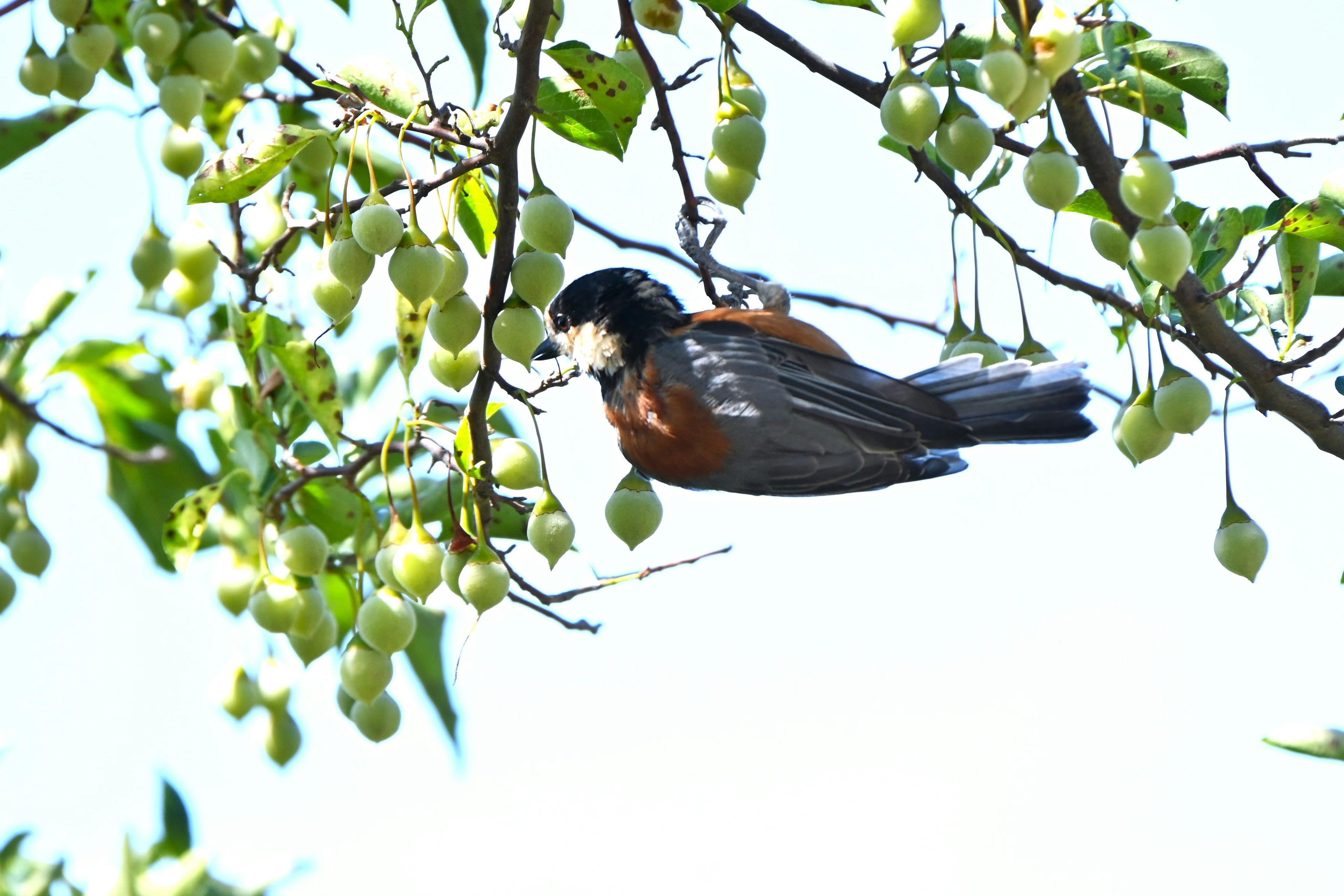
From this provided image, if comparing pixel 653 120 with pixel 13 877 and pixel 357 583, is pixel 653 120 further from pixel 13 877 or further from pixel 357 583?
pixel 13 877

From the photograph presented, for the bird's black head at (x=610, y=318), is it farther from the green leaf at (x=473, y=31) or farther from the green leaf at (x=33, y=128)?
the green leaf at (x=33, y=128)

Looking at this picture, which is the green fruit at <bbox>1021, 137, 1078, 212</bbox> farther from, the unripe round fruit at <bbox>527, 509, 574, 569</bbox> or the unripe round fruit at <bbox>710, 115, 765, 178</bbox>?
the unripe round fruit at <bbox>527, 509, 574, 569</bbox>

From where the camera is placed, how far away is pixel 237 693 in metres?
2.72

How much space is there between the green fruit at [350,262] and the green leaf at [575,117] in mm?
321

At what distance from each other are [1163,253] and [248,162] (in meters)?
1.24

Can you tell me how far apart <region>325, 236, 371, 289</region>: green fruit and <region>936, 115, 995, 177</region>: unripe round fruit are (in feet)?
2.68

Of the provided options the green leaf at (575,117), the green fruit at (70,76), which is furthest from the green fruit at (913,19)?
the green fruit at (70,76)

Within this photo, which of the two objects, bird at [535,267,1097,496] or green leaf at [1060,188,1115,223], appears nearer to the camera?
green leaf at [1060,188,1115,223]

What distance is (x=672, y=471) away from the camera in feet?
8.73

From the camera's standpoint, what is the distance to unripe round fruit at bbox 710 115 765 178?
2072 millimetres

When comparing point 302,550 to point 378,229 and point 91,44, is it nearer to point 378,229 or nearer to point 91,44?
point 378,229

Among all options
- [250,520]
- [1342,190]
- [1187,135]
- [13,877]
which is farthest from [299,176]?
[1342,190]

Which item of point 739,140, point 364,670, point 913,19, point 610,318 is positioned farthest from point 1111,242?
point 364,670

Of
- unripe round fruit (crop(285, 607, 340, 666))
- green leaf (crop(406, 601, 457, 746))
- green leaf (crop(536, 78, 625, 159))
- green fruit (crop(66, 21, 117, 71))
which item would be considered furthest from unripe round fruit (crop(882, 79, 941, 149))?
green leaf (crop(406, 601, 457, 746))
